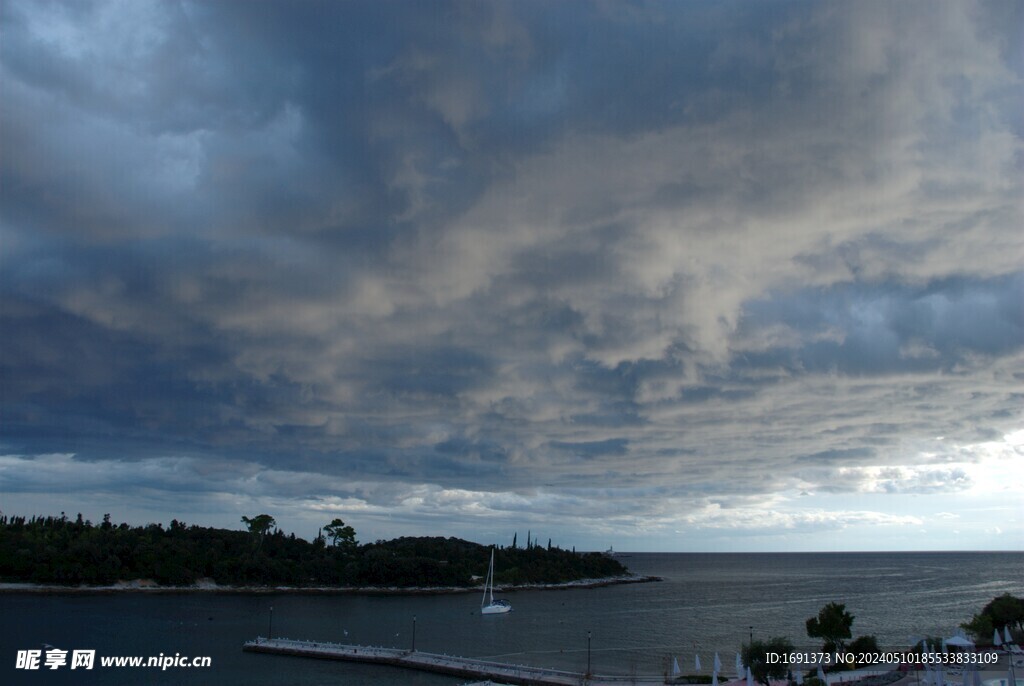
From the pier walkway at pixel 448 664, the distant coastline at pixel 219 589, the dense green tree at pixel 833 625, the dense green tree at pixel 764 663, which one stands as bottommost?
the distant coastline at pixel 219 589

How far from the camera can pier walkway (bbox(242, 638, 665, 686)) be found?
188 ft

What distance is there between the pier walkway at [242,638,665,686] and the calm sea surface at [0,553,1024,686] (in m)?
1.43

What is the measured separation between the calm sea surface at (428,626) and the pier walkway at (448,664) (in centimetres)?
143

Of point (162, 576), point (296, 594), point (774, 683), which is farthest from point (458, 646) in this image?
point (162, 576)

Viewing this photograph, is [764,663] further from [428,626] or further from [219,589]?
[219,589]

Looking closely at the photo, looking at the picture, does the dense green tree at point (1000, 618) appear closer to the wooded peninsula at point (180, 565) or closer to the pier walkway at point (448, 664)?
the pier walkway at point (448, 664)

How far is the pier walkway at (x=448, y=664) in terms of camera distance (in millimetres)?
Answer: 57375

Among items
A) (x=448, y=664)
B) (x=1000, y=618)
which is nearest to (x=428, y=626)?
(x=448, y=664)

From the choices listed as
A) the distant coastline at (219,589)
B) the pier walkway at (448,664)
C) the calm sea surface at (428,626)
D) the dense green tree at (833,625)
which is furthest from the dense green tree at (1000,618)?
the distant coastline at (219,589)

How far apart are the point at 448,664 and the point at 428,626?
51686 millimetres

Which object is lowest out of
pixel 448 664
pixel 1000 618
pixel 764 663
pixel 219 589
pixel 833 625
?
pixel 219 589

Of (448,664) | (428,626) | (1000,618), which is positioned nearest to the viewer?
(1000,618)

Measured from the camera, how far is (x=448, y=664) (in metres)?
68.9

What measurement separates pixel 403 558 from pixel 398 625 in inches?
3080
